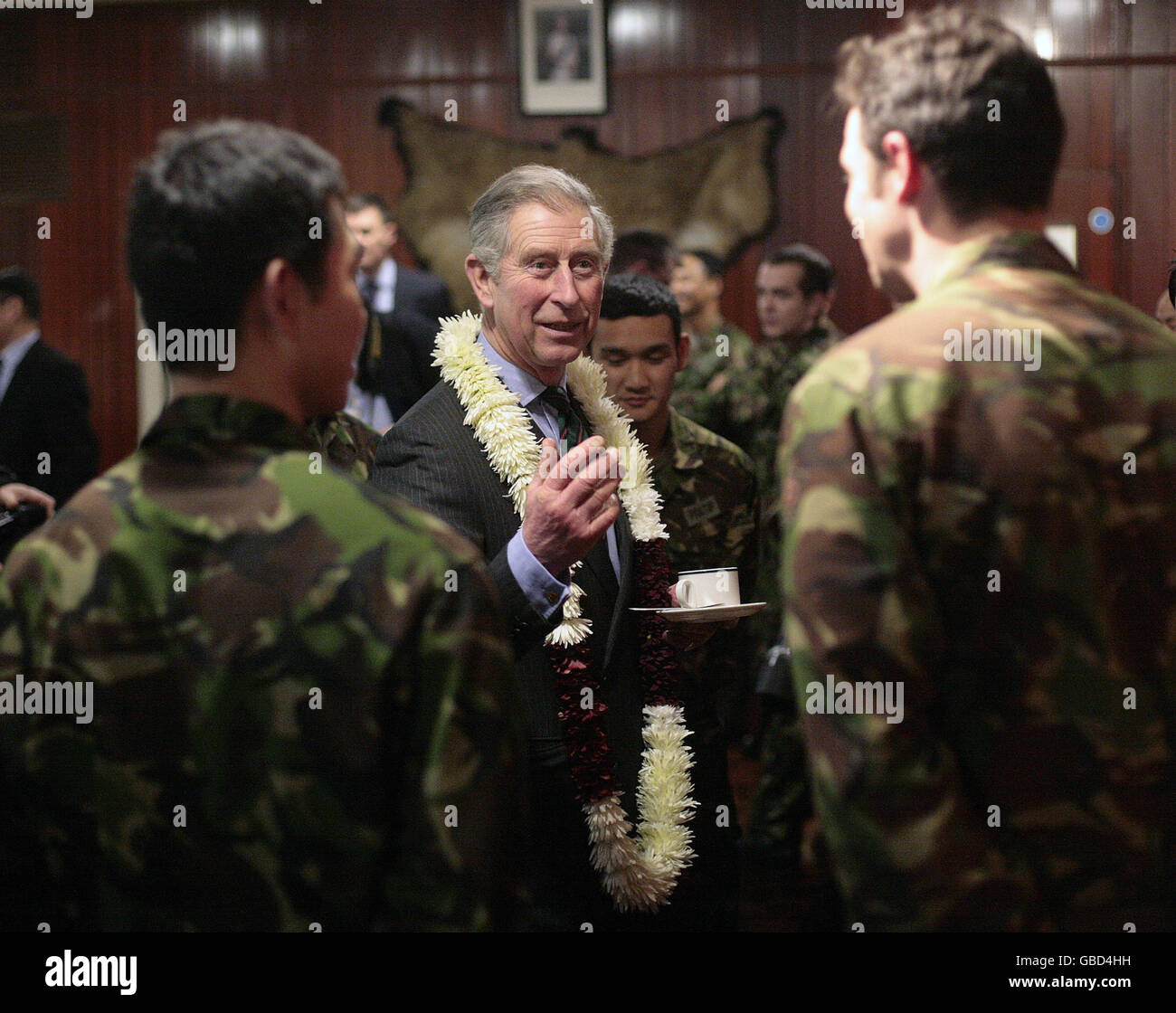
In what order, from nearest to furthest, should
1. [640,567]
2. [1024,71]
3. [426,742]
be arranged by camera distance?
[426,742]
[1024,71]
[640,567]

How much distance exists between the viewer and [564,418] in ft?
6.92

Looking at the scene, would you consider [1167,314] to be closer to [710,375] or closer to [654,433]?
[654,433]

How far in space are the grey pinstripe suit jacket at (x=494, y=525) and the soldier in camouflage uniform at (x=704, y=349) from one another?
206 cm

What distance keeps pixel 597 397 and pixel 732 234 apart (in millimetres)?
4714

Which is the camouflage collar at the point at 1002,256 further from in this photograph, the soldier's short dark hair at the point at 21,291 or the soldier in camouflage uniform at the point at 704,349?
the soldier's short dark hair at the point at 21,291

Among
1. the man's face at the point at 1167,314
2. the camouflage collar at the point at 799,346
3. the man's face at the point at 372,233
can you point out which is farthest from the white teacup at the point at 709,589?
the man's face at the point at 372,233

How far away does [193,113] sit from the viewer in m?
6.90

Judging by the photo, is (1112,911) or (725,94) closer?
(1112,911)
